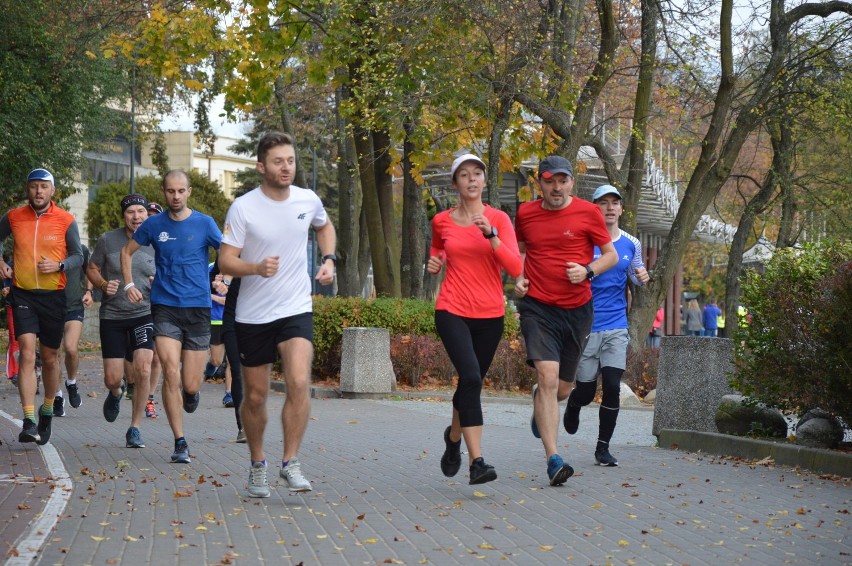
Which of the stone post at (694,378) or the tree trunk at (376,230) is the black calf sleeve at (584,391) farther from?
the tree trunk at (376,230)

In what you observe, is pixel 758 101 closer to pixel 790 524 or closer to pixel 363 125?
pixel 363 125

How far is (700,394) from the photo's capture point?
11.9 metres

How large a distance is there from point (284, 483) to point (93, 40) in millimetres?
22049

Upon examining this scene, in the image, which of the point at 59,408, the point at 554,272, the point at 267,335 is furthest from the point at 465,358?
the point at 59,408

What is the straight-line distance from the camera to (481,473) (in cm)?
795

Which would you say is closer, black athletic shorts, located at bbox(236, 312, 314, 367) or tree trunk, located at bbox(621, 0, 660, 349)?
black athletic shorts, located at bbox(236, 312, 314, 367)

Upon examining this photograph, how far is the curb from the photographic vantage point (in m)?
9.59

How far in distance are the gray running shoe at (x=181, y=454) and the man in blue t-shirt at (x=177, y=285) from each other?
7 cm

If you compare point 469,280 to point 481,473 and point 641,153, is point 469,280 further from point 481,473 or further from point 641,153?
point 641,153

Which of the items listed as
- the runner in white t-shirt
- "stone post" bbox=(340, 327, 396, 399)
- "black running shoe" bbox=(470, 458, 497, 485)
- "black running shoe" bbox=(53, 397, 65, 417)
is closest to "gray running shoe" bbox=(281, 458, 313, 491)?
the runner in white t-shirt

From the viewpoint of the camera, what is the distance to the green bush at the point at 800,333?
31.5 feet

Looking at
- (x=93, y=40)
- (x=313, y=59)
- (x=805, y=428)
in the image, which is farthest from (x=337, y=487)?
(x=93, y=40)

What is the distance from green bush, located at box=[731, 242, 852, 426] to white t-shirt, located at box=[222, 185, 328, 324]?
3882 mm

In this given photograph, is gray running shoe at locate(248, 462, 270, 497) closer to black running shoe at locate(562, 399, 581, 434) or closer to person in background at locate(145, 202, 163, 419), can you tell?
black running shoe at locate(562, 399, 581, 434)
